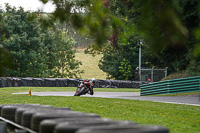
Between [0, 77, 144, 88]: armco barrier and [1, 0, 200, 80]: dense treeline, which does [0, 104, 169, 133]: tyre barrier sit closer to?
[1, 0, 200, 80]: dense treeline

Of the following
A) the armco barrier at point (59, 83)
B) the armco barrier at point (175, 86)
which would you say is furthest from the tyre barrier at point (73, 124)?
the armco barrier at point (59, 83)

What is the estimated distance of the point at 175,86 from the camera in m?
25.3

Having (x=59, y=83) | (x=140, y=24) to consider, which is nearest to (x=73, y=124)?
(x=140, y=24)

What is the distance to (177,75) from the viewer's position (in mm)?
29109

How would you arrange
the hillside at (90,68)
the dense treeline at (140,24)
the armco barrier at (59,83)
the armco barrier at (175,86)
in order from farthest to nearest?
the hillside at (90,68)
the armco barrier at (59,83)
the armco barrier at (175,86)
the dense treeline at (140,24)

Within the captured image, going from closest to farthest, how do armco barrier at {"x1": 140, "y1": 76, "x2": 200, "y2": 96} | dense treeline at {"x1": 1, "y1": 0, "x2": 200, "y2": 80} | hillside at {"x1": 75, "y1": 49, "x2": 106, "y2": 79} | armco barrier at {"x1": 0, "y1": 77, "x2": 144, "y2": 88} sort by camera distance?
dense treeline at {"x1": 1, "y1": 0, "x2": 200, "y2": 80} → armco barrier at {"x1": 140, "y1": 76, "x2": 200, "y2": 96} → armco barrier at {"x1": 0, "y1": 77, "x2": 144, "y2": 88} → hillside at {"x1": 75, "y1": 49, "x2": 106, "y2": 79}

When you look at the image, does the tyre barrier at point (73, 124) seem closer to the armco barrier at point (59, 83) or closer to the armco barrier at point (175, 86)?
the armco barrier at point (175, 86)

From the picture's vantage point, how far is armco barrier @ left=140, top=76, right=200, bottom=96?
24250mm

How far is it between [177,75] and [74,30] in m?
25.1

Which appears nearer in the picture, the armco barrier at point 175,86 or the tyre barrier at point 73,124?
the tyre barrier at point 73,124

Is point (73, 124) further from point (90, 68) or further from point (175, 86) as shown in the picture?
point (90, 68)

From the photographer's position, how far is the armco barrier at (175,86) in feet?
79.6

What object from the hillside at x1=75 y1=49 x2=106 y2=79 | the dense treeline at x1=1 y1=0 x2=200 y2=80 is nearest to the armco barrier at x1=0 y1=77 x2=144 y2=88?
the dense treeline at x1=1 y1=0 x2=200 y2=80

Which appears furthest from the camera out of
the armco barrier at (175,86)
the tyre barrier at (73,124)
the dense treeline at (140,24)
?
the armco barrier at (175,86)
